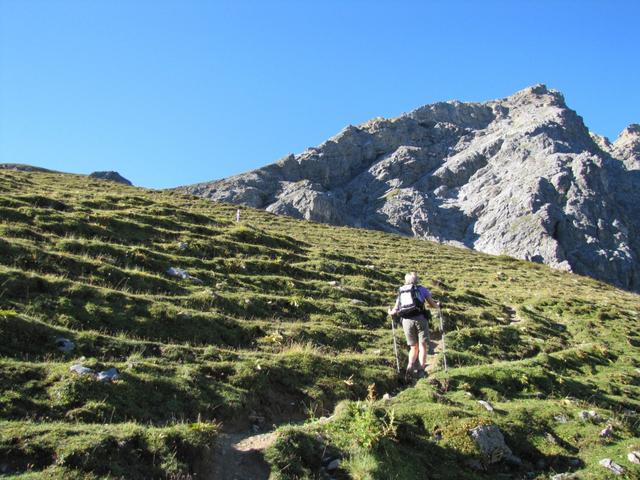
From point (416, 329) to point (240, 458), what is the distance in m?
8.02

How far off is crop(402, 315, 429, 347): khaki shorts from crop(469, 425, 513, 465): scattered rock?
14.3 ft

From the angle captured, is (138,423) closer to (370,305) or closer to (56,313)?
(56,313)

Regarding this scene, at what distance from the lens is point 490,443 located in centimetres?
1185

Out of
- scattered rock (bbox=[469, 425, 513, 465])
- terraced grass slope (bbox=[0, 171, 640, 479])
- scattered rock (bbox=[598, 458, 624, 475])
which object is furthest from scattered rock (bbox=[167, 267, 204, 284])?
scattered rock (bbox=[598, 458, 624, 475])

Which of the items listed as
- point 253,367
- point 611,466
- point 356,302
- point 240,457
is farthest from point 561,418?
point 356,302

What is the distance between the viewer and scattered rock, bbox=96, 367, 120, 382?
39.0 ft

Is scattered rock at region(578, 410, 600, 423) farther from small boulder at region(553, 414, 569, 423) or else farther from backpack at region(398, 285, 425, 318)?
backpack at region(398, 285, 425, 318)

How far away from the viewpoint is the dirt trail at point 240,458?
32.3 feet

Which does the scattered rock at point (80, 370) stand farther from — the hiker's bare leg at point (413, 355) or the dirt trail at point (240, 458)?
the hiker's bare leg at point (413, 355)

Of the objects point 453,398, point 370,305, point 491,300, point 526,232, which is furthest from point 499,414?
point 526,232

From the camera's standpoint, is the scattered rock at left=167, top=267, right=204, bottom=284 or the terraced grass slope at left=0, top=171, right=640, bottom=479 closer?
the terraced grass slope at left=0, top=171, right=640, bottom=479

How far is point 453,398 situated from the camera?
14625 mm

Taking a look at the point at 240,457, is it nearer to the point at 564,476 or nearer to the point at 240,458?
the point at 240,458

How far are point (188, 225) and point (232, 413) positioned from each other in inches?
896
